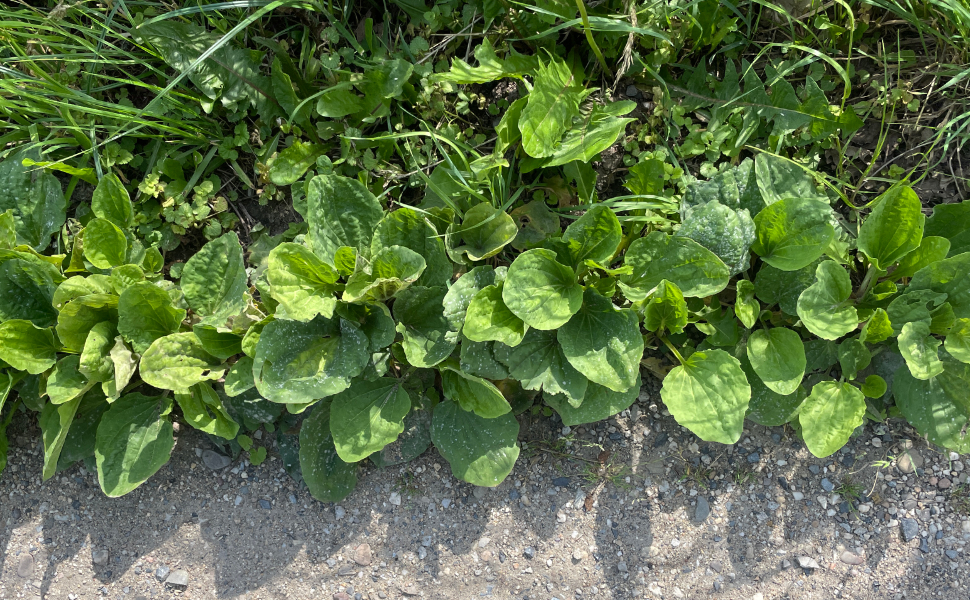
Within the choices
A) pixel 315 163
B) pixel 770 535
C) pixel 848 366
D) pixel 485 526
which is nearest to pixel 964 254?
pixel 848 366

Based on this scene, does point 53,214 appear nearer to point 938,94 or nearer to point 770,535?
point 770,535

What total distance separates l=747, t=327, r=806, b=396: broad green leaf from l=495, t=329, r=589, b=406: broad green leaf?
1.92 feet

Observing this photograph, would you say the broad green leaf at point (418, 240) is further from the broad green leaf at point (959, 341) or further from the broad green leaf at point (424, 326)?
the broad green leaf at point (959, 341)

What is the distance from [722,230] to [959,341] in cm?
84

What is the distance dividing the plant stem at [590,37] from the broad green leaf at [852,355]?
1.30 m

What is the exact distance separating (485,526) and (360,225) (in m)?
1.21

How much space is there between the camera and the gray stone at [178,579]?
2.57 metres

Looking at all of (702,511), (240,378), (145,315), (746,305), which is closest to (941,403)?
(746,305)

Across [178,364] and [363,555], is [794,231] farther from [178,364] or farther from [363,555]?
[178,364]

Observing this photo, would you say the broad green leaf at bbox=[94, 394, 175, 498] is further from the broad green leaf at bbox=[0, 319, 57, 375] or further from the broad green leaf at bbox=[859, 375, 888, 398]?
the broad green leaf at bbox=[859, 375, 888, 398]

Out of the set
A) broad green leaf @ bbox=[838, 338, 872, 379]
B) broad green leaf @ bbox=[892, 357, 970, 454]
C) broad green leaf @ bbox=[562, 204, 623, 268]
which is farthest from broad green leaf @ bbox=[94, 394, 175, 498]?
broad green leaf @ bbox=[892, 357, 970, 454]

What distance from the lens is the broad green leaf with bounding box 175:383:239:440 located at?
7.91 feet

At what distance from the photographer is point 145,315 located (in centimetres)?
237

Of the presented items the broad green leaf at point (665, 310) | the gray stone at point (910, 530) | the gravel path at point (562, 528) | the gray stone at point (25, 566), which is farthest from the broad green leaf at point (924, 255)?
the gray stone at point (25, 566)
